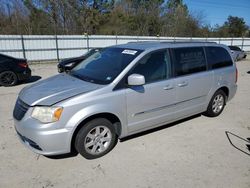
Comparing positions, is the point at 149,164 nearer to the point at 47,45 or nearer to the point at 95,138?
the point at 95,138

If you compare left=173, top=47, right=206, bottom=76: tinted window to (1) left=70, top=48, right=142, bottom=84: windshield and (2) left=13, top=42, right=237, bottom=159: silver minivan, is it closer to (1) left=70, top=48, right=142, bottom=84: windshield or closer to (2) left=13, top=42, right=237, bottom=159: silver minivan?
(2) left=13, top=42, right=237, bottom=159: silver minivan

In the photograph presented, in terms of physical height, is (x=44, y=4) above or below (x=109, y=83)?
above

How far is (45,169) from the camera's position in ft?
10.3

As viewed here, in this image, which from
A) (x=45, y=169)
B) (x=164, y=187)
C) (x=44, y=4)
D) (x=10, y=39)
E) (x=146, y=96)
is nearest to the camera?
(x=164, y=187)

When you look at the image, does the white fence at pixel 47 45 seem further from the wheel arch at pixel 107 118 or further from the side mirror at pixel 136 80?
the side mirror at pixel 136 80

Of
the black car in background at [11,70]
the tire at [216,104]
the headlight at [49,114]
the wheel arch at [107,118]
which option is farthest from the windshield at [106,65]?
the black car in background at [11,70]

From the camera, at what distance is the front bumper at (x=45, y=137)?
9.63 feet

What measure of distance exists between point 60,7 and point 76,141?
73.7 feet

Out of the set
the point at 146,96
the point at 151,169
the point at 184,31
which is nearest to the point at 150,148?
the point at 151,169

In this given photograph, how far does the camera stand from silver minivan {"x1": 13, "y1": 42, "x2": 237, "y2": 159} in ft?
9.88

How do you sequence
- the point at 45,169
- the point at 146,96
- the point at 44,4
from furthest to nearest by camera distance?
the point at 44,4 → the point at 146,96 → the point at 45,169

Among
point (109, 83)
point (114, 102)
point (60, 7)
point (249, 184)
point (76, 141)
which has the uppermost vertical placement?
point (60, 7)

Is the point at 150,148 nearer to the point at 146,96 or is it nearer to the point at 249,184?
the point at 146,96

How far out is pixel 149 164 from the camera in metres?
3.29
